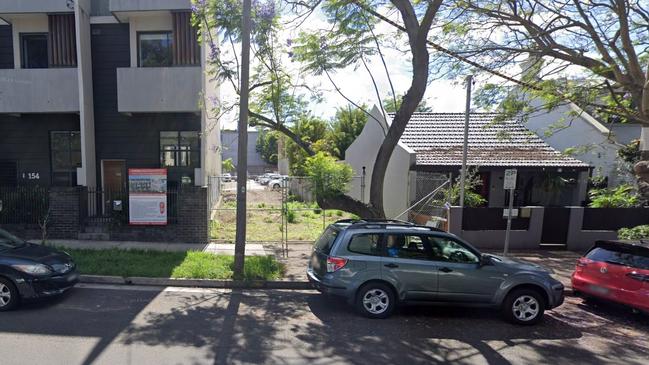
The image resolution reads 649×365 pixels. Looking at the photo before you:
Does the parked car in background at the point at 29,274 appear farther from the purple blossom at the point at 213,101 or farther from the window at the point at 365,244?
the purple blossom at the point at 213,101

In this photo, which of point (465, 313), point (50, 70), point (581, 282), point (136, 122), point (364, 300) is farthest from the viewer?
point (136, 122)

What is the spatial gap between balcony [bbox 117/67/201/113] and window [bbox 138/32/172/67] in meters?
1.16

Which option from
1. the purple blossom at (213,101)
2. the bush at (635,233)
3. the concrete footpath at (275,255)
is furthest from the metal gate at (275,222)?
the bush at (635,233)

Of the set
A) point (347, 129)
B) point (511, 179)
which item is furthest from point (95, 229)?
point (347, 129)

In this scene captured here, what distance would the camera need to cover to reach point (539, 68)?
10617mm

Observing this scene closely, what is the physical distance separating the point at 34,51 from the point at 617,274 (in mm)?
17828

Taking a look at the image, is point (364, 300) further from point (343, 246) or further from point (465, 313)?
point (465, 313)

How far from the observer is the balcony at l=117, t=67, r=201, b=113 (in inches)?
480

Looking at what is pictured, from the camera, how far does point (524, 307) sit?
624 cm

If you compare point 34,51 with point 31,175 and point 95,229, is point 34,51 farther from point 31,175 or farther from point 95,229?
point 95,229

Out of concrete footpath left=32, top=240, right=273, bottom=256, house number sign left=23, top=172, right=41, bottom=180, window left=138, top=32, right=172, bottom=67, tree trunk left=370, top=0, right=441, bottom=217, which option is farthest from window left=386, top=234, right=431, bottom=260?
house number sign left=23, top=172, right=41, bottom=180

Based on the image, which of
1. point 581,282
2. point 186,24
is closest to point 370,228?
point 581,282

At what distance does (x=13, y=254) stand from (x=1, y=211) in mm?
6975

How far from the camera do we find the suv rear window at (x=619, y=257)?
253 inches
